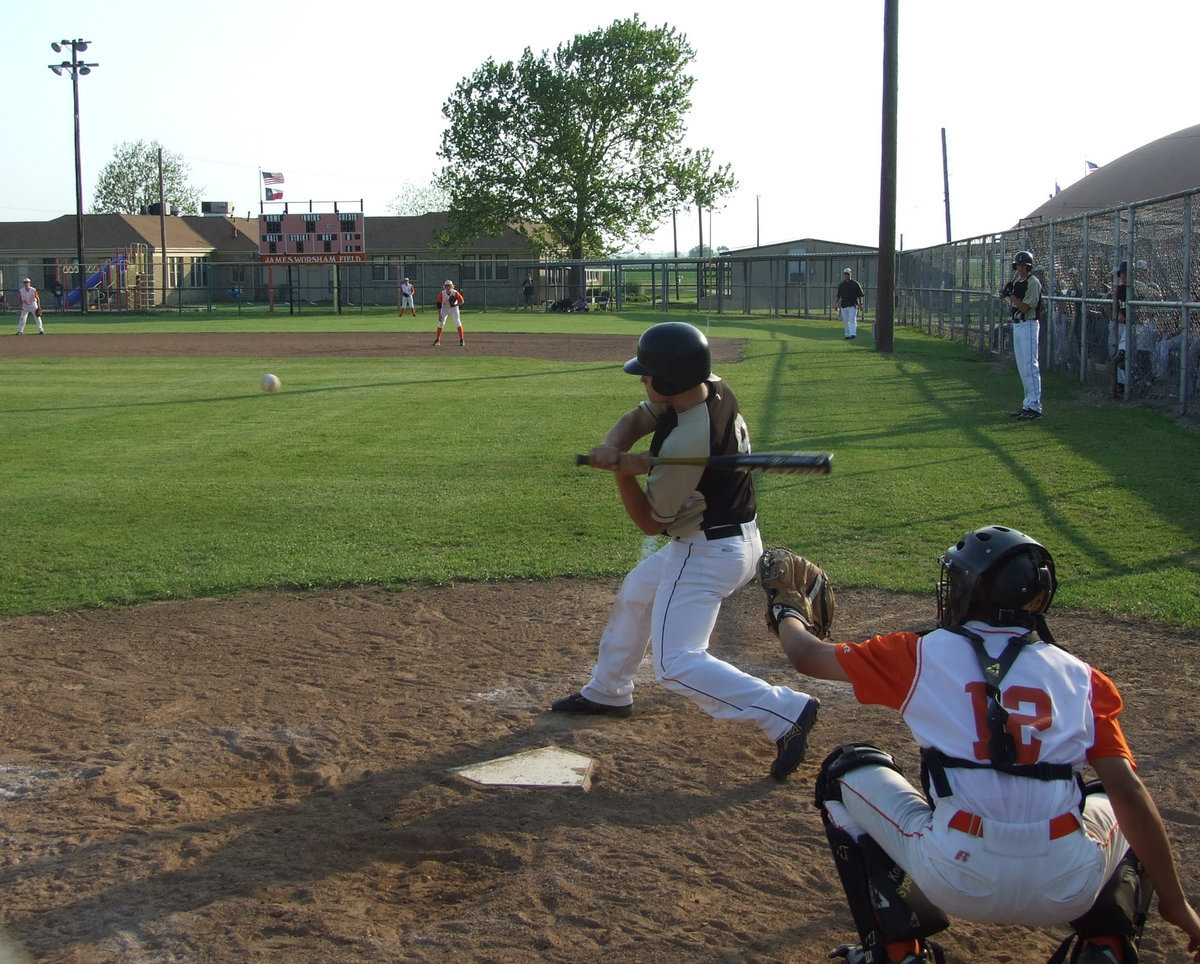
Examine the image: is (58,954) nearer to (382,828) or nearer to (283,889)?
(283,889)

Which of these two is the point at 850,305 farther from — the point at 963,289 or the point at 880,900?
the point at 880,900

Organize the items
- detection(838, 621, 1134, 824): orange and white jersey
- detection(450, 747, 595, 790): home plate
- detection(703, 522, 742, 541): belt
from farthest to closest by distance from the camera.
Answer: detection(703, 522, 742, 541): belt → detection(450, 747, 595, 790): home plate → detection(838, 621, 1134, 824): orange and white jersey

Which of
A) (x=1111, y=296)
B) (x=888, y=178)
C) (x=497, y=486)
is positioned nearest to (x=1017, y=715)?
(x=497, y=486)

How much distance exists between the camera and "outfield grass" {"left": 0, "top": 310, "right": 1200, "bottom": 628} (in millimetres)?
7617

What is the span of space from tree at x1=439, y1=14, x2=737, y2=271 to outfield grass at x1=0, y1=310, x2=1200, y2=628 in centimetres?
4936

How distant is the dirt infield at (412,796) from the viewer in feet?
11.2

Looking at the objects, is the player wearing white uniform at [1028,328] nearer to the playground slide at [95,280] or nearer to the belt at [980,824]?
the belt at [980,824]

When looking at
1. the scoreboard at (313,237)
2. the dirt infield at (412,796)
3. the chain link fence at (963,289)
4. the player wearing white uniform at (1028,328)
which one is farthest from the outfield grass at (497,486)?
the scoreboard at (313,237)

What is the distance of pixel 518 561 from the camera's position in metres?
7.88

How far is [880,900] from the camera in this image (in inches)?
116

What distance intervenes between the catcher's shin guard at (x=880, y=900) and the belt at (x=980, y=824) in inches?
11.8

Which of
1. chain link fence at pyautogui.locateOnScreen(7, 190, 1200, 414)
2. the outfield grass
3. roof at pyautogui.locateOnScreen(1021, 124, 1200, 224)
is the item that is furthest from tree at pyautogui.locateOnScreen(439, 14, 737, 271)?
the outfield grass

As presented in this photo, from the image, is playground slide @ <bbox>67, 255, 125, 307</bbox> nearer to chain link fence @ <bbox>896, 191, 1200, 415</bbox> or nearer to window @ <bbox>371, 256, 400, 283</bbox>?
window @ <bbox>371, 256, 400, 283</bbox>

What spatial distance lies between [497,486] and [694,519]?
623 centimetres
